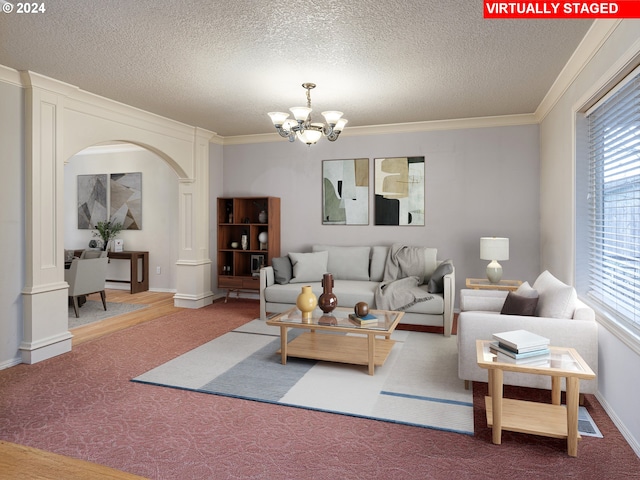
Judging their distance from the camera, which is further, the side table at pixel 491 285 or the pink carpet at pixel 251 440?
the side table at pixel 491 285

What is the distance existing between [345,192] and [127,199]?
3.98 meters

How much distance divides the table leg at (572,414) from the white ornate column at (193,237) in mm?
4816

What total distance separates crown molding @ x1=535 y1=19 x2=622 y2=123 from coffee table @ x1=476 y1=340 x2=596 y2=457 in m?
2.00

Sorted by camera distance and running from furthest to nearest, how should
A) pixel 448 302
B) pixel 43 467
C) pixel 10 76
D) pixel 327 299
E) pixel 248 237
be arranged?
pixel 248 237 → pixel 448 302 → pixel 327 299 → pixel 10 76 → pixel 43 467

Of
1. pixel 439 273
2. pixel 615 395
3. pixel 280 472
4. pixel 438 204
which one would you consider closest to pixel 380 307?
pixel 439 273

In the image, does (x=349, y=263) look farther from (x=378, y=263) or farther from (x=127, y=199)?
(x=127, y=199)

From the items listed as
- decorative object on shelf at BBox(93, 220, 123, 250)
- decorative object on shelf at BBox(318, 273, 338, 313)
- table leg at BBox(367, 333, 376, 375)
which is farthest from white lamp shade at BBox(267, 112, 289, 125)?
decorative object on shelf at BBox(93, 220, 123, 250)

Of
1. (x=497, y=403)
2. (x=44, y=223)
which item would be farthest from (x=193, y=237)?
(x=497, y=403)

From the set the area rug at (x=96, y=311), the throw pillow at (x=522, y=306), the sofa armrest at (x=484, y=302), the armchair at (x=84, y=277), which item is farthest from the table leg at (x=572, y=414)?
the armchair at (x=84, y=277)

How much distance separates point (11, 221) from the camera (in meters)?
3.70

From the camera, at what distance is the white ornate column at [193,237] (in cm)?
605

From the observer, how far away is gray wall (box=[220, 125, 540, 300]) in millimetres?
5352

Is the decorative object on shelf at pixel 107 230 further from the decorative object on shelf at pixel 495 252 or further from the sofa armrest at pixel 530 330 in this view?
the sofa armrest at pixel 530 330

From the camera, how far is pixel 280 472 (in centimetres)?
211
